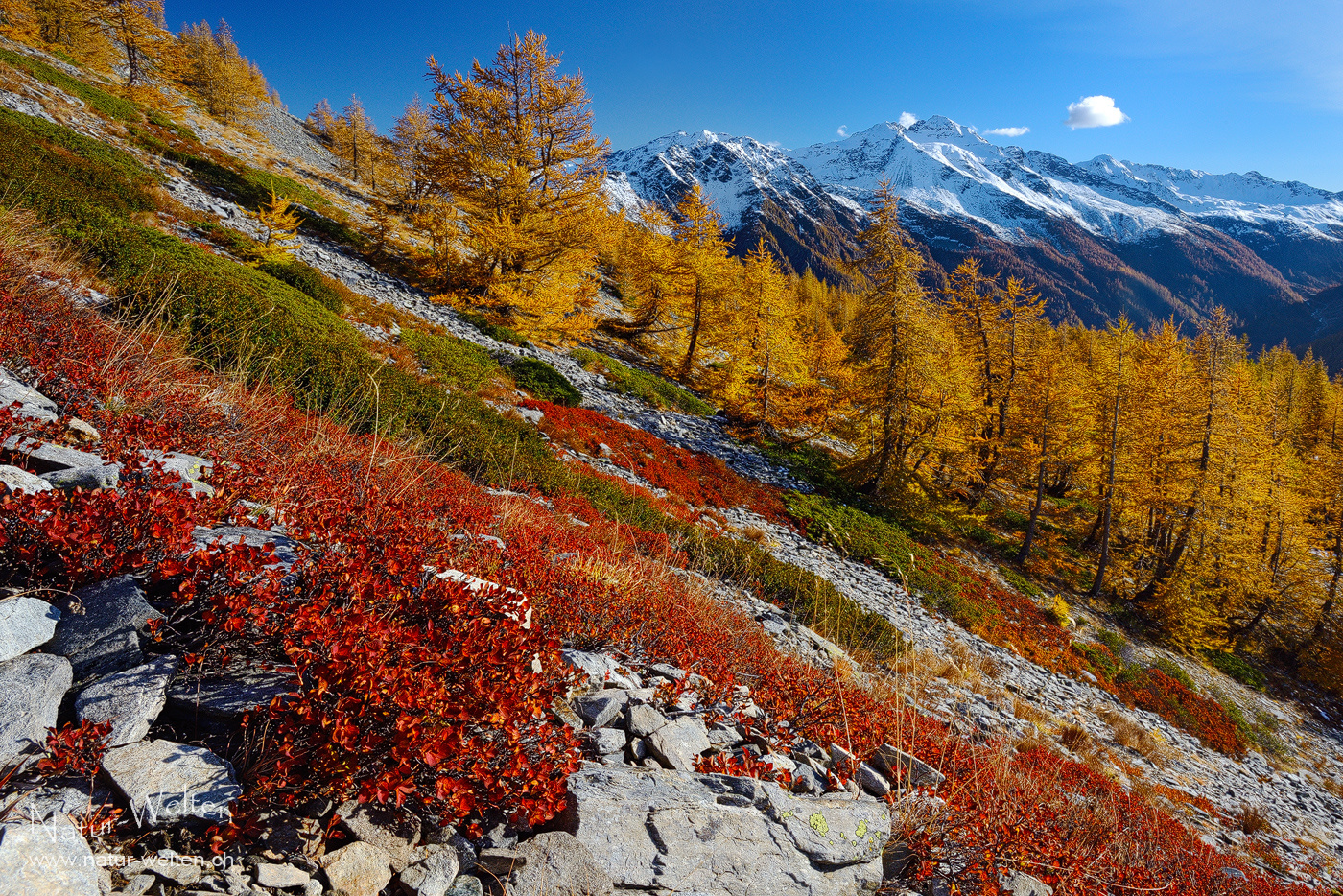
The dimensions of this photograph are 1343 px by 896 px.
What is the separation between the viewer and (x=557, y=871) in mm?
2158

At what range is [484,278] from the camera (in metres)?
22.1

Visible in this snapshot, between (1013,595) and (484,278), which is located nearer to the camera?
(1013,595)

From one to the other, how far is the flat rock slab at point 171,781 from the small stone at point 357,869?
0.40 meters

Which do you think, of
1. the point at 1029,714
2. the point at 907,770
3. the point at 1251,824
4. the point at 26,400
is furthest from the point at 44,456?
the point at 1251,824

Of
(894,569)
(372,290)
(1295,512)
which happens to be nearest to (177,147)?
(372,290)

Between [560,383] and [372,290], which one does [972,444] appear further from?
[372,290]

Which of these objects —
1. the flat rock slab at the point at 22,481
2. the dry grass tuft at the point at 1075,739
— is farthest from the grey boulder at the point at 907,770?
the dry grass tuft at the point at 1075,739

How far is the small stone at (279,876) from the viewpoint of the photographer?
1716 millimetres

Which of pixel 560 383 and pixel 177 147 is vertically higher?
pixel 177 147

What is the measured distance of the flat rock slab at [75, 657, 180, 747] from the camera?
6.06ft

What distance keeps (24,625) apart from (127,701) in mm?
550

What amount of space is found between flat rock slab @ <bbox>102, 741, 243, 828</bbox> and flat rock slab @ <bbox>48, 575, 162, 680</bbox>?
1.46ft

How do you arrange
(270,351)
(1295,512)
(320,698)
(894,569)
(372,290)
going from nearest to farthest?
(320,698) → (270,351) → (894,569) → (372,290) → (1295,512)

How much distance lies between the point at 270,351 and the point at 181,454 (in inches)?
230
